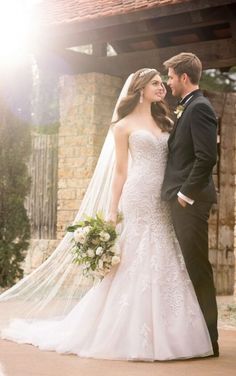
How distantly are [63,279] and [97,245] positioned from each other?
0.63 m

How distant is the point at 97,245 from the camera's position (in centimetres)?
571

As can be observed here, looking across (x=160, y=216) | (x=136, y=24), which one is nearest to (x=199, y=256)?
(x=160, y=216)

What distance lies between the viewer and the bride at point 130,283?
552 cm

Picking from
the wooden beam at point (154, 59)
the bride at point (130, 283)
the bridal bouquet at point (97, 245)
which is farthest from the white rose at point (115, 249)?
the wooden beam at point (154, 59)

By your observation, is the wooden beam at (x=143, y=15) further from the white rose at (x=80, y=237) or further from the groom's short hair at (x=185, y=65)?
the white rose at (x=80, y=237)

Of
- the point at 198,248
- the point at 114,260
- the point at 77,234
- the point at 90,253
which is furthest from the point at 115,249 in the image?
the point at 198,248

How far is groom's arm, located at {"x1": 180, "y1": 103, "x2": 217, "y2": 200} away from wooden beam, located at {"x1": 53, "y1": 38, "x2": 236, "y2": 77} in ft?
12.5

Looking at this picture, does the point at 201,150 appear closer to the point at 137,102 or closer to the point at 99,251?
the point at 137,102

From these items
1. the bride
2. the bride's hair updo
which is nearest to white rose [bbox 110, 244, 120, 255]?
the bride

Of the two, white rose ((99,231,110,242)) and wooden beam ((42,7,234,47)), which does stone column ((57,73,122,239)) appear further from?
white rose ((99,231,110,242))

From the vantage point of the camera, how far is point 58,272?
6246 millimetres

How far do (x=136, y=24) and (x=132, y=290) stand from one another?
4.71m

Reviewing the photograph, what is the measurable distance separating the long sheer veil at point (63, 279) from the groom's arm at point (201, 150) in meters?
0.85

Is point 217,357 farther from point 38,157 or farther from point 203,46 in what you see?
point 38,157
